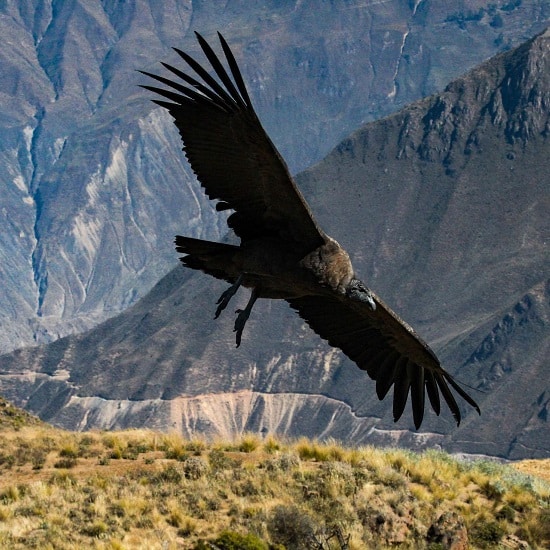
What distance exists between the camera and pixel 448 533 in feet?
77.6

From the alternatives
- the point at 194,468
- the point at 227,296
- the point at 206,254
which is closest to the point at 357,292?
the point at 227,296

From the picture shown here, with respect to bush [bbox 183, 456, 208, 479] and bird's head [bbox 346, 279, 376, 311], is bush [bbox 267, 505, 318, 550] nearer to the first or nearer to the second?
bush [bbox 183, 456, 208, 479]

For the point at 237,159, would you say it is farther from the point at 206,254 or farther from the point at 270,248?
the point at 206,254

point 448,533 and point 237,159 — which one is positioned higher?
point 237,159

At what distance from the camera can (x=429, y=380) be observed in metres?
22.6

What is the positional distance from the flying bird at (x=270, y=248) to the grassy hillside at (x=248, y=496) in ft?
8.58

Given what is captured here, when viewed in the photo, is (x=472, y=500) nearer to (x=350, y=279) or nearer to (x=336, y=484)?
(x=336, y=484)

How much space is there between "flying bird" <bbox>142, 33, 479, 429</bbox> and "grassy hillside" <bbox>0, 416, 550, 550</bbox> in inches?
103

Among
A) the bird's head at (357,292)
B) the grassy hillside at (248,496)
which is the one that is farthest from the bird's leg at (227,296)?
the grassy hillside at (248,496)

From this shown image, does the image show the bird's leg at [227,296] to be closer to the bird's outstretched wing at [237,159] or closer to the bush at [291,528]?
the bird's outstretched wing at [237,159]

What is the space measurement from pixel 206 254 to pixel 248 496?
212 inches

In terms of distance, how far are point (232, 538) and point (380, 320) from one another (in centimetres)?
445

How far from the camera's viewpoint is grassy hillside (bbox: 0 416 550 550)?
21.3 meters

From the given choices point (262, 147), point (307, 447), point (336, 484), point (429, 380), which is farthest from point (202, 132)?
point (307, 447)
